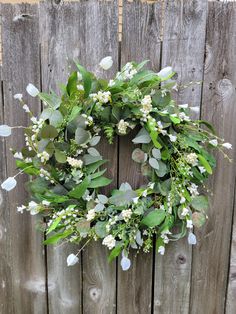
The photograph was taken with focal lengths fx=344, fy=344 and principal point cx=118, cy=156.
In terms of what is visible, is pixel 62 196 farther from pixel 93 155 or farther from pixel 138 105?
pixel 138 105

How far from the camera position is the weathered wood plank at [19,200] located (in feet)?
4.48

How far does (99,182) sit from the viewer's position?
1.28m

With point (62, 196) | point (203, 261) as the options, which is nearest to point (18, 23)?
point (62, 196)

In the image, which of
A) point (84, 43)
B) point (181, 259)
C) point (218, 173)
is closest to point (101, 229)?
point (181, 259)

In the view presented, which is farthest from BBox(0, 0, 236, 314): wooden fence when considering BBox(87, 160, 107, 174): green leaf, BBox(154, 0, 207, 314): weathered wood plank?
BBox(87, 160, 107, 174): green leaf

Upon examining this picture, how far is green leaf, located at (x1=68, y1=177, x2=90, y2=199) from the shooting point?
1227 millimetres

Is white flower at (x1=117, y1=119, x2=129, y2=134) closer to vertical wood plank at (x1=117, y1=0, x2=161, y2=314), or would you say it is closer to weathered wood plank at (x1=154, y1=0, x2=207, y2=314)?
vertical wood plank at (x1=117, y1=0, x2=161, y2=314)

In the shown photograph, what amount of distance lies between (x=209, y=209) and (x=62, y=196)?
60 centimetres

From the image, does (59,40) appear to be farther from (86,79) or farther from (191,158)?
(191,158)

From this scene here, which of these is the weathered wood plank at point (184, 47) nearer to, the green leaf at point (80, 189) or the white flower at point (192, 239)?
the white flower at point (192, 239)

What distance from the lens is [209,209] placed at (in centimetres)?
142

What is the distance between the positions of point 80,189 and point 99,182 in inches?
3.3

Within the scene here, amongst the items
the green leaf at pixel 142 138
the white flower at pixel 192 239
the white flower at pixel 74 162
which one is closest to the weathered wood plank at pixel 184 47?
the white flower at pixel 192 239

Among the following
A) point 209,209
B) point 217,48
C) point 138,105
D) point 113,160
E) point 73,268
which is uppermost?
point 217,48
